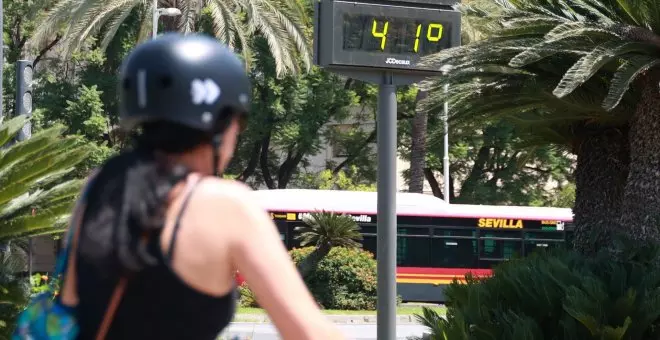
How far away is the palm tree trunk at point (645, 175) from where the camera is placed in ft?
32.5

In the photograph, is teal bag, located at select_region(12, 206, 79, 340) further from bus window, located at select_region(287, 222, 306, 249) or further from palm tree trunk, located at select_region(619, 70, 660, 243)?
bus window, located at select_region(287, 222, 306, 249)

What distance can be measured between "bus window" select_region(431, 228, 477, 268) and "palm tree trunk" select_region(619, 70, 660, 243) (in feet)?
59.6

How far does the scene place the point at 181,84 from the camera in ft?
6.75

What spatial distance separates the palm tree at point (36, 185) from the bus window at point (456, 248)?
65.8ft

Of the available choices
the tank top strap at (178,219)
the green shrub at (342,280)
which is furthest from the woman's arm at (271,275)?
the green shrub at (342,280)

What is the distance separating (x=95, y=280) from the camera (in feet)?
6.65

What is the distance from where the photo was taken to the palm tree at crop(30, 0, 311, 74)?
73.2 feet

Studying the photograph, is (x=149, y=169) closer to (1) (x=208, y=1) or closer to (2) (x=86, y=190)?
(2) (x=86, y=190)

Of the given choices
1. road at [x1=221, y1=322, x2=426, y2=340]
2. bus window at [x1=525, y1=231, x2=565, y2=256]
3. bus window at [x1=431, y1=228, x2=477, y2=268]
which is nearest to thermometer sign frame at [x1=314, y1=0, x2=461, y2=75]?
road at [x1=221, y1=322, x2=426, y2=340]

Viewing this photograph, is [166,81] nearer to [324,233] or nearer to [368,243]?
[324,233]

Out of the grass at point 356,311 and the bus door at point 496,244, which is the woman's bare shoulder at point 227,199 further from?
the bus door at point 496,244

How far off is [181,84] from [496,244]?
88.8 ft

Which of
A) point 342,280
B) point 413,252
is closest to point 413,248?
point 413,252

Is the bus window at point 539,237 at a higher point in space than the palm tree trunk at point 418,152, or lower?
lower
